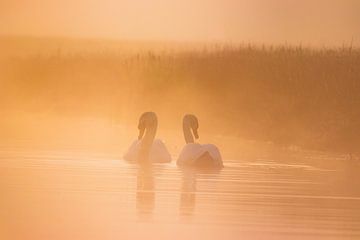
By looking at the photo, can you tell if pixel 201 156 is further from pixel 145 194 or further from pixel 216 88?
pixel 216 88

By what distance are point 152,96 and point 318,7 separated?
485 cm

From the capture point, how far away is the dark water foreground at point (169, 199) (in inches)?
384

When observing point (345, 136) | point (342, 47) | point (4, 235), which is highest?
point (342, 47)

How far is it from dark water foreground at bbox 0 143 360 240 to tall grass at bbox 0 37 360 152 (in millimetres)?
4909

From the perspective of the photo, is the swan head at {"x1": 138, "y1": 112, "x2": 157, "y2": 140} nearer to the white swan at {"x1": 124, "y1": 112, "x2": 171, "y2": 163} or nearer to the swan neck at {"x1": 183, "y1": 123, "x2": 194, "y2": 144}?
the swan neck at {"x1": 183, "y1": 123, "x2": 194, "y2": 144}

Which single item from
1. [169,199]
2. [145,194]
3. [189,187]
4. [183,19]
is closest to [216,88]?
[183,19]

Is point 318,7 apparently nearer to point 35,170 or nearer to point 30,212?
point 35,170

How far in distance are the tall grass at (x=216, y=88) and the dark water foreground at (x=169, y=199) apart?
4.91 metres

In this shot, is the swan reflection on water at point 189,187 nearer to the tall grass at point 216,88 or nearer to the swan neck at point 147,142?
the swan neck at point 147,142

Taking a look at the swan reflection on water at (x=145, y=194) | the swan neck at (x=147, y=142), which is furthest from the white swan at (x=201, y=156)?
Result: the swan reflection on water at (x=145, y=194)

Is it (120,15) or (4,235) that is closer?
(4,235)

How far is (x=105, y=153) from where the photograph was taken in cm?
1920

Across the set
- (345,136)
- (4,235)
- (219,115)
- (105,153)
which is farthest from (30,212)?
(219,115)

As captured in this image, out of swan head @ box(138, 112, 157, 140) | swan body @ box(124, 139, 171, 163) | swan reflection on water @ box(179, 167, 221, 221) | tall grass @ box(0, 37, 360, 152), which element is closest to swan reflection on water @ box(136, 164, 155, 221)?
swan reflection on water @ box(179, 167, 221, 221)
